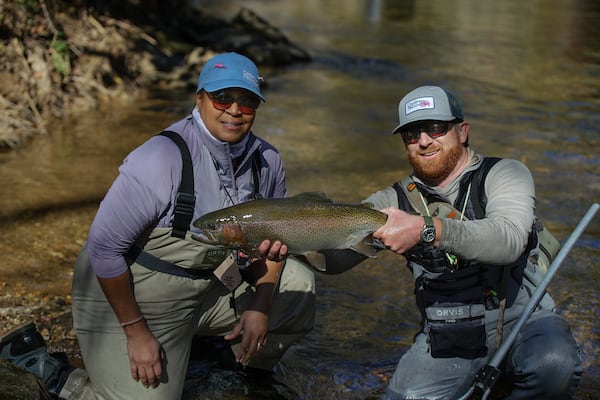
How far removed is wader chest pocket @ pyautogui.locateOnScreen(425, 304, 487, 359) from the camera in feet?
13.5

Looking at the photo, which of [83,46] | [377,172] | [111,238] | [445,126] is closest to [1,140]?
[83,46]

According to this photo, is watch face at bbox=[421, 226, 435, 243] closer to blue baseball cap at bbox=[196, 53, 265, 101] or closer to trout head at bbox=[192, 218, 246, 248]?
trout head at bbox=[192, 218, 246, 248]

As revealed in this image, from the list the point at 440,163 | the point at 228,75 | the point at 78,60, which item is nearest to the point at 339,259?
the point at 440,163

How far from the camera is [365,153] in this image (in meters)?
10.0

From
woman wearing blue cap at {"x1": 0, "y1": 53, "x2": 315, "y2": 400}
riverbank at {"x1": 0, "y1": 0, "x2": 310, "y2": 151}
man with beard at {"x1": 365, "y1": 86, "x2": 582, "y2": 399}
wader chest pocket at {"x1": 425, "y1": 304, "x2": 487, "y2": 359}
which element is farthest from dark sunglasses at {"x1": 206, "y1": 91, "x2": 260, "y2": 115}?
riverbank at {"x1": 0, "y1": 0, "x2": 310, "y2": 151}

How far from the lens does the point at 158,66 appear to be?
1353cm

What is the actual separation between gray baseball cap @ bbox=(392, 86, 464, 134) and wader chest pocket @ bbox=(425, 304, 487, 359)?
42.8 inches

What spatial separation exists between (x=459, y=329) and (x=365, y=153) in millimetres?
6079

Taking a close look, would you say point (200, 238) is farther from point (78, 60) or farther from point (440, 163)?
point (78, 60)

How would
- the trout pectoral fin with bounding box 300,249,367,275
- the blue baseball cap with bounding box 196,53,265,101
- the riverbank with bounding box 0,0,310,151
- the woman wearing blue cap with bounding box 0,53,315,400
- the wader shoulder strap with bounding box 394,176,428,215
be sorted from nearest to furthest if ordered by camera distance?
1. the woman wearing blue cap with bounding box 0,53,315,400
2. the blue baseball cap with bounding box 196,53,265,101
3. the wader shoulder strap with bounding box 394,176,428,215
4. the trout pectoral fin with bounding box 300,249,367,275
5. the riverbank with bounding box 0,0,310,151

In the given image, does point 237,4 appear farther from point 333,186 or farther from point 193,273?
point 193,273

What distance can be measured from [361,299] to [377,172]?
3.46 metres

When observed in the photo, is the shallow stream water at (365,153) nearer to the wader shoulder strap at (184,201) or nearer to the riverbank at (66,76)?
the riverbank at (66,76)

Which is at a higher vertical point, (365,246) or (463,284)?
(365,246)
